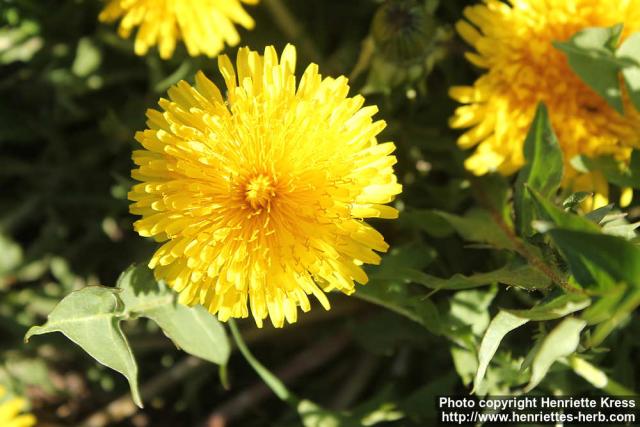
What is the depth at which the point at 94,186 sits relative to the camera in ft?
9.31

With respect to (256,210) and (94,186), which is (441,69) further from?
(94,186)

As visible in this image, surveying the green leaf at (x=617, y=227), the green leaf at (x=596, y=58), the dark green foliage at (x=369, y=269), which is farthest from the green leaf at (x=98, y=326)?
the green leaf at (x=596, y=58)

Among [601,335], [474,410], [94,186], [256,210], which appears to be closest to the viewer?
[601,335]

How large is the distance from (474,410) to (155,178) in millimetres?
1203

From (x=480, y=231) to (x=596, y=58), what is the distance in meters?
0.54

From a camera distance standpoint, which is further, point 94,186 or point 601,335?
point 94,186

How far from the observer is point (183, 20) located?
198cm

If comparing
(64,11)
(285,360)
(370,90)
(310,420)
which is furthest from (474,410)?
(64,11)

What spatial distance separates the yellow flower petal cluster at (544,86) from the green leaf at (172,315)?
88cm

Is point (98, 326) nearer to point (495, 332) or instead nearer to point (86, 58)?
point (495, 332)

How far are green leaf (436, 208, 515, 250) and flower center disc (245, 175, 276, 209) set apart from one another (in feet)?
1.69

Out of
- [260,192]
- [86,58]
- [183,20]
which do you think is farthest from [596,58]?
[86,58]

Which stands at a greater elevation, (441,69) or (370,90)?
(370,90)

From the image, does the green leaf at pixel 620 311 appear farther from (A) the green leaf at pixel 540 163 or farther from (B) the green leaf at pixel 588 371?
(B) the green leaf at pixel 588 371
